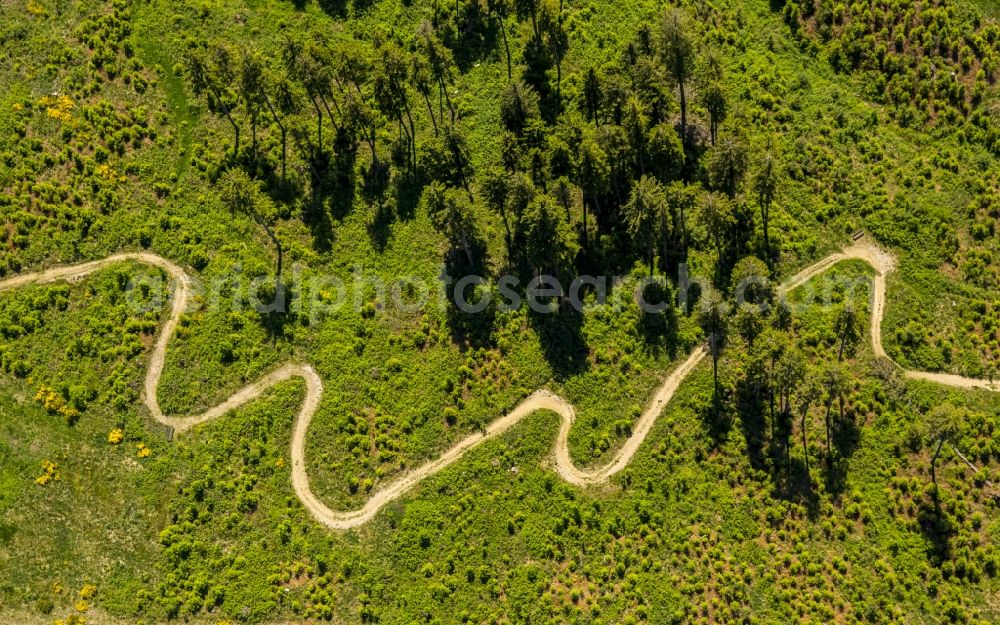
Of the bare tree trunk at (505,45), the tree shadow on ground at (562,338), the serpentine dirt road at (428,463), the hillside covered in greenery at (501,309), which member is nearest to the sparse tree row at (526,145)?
the bare tree trunk at (505,45)

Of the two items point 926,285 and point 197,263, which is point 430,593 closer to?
point 197,263

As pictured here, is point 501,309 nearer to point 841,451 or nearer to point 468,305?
point 468,305

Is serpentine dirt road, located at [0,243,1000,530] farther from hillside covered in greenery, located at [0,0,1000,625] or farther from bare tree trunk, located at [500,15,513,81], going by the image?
bare tree trunk, located at [500,15,513,81]

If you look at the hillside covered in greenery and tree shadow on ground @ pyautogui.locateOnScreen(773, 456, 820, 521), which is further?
tree shadow on ground @ pyautogui.locateOnScreen(773, 456, 820, 521)

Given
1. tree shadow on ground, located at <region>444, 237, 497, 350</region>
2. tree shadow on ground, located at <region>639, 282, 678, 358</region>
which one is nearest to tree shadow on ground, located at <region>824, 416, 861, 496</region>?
tree shadow on ground, located at <region>639, 282, 678, 358</region>

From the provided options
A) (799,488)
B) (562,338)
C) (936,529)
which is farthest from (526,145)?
(936,529)

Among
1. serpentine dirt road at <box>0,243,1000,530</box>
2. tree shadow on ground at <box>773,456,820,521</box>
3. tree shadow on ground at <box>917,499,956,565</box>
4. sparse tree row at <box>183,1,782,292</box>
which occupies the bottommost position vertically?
tree shadow on ground at <box>917,499,956,565</box>
